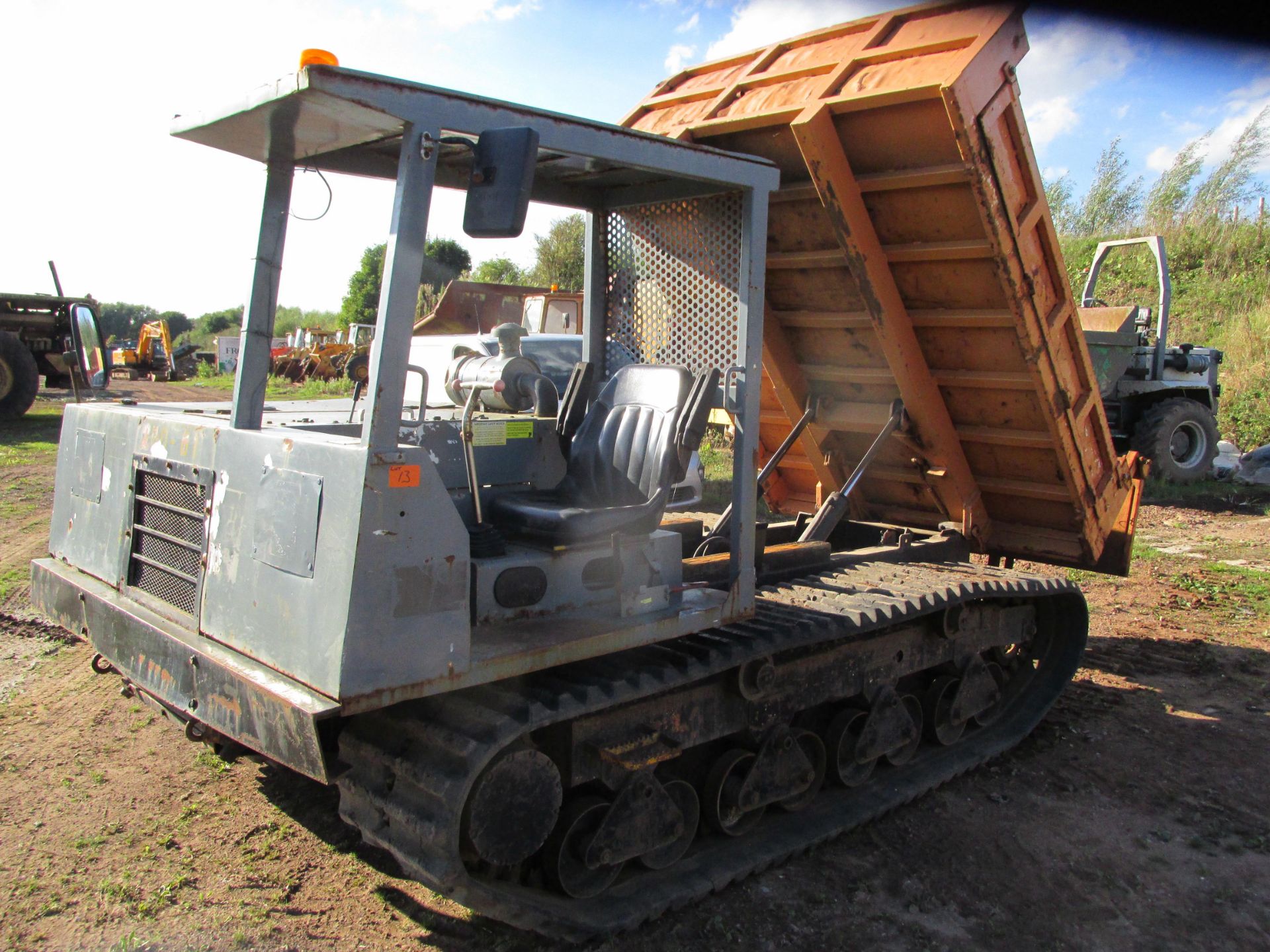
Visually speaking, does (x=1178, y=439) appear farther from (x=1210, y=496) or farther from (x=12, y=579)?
(x=12, y=579)

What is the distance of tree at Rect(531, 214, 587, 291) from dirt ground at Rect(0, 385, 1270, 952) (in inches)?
930

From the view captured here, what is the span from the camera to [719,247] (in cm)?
389

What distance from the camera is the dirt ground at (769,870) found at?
3404 mm

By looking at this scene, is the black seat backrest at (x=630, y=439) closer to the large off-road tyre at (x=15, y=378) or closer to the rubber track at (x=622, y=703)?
the rubber track at (x=622, y=703)

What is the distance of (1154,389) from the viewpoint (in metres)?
13.0

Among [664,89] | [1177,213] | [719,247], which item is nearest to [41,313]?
[664,89]

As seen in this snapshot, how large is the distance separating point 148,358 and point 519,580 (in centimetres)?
3162

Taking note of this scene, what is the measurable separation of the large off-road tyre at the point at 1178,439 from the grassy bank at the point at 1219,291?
10.8 feet

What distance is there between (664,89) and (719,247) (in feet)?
6.37

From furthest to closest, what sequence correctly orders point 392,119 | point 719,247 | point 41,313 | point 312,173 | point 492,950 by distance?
point 41,313, point 719,247, point 312,173, point 492,950, point 392,119

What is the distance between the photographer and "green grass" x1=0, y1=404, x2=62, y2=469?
40.4 feet

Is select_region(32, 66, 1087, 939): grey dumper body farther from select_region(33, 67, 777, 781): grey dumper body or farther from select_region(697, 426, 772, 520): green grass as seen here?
select_region(697, 426, 772, 520): green grass

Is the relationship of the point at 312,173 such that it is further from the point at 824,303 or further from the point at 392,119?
the point at 824,303

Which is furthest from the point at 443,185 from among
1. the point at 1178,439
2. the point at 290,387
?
the point at 290,387
